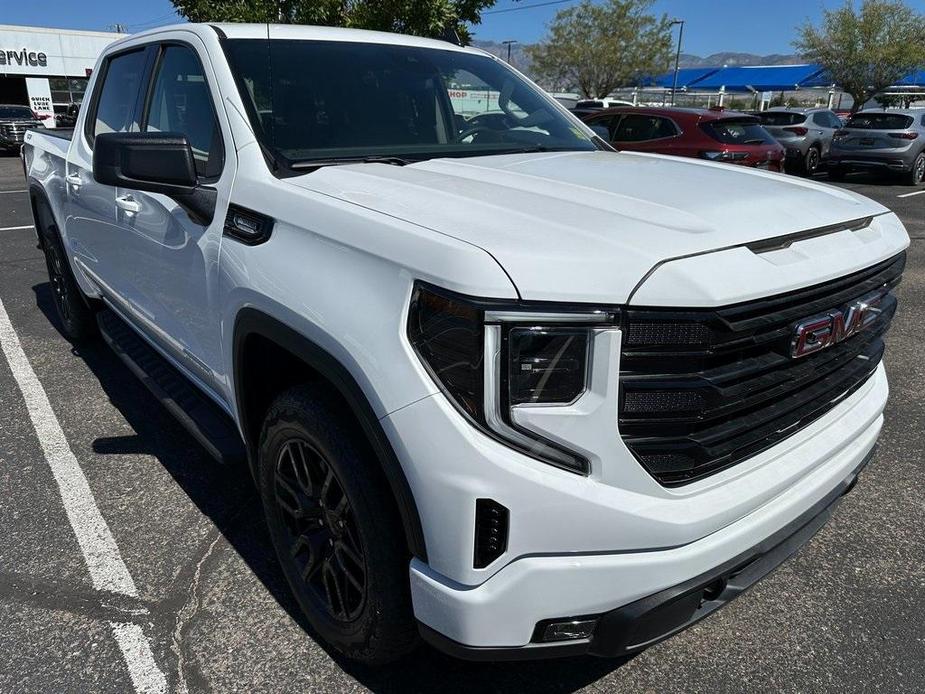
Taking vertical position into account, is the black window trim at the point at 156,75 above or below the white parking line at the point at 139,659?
above

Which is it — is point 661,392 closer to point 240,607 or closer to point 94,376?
point 240,607

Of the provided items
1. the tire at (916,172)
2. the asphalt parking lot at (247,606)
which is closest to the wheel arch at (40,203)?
the asphalt parking lot at (247,606)

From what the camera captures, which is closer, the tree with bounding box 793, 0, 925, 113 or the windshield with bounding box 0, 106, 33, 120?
the windshield with bounding box 0, 106, 33, 120

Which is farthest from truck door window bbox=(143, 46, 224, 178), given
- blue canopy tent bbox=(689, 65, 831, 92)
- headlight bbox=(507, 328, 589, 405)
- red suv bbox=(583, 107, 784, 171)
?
blue canopy tent bbox=(689, 65, 831, 92)

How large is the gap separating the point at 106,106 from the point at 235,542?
2.47 metres

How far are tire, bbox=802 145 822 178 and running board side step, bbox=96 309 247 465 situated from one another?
16317 millimetres

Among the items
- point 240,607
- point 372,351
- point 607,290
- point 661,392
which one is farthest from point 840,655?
point 240,607

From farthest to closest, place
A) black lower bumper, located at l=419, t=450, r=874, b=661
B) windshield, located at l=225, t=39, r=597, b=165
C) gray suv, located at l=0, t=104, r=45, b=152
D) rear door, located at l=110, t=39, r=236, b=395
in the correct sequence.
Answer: gray suv, located at l=0, t=104, r=45, b=152 → windshield, located at l=225, t=39, r=597, b=165 → rear door, located at l=110, t=39, r=236, b=395 → black lower bumper, located at l=419, t=450, r=874, b=661

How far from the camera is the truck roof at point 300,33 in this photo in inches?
110

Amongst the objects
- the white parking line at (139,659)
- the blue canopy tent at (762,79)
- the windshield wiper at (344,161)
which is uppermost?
the blue canopy tent at (762,79)

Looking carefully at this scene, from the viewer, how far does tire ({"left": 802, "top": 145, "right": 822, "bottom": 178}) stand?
54.2 feet

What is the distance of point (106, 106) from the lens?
3850 mm

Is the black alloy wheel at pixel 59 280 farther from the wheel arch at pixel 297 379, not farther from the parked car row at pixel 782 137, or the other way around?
the parked car row at pixel 782 137

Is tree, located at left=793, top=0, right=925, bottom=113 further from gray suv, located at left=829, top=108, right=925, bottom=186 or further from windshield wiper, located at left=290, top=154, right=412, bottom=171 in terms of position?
windshield wiper, located at left=290, top=154, right=412, bottom=171
